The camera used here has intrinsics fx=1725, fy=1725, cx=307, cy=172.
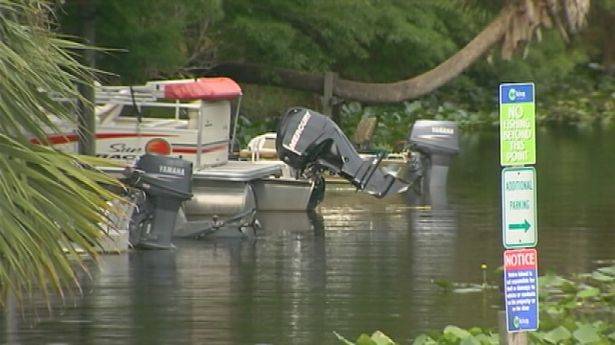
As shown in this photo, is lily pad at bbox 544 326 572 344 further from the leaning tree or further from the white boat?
the leaning tree

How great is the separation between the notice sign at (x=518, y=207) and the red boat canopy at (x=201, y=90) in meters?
15.0

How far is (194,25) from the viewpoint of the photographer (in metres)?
38.7

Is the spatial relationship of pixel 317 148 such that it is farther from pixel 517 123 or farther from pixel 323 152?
pixel 517 123

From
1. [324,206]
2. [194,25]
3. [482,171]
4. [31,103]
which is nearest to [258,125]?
[194,25]

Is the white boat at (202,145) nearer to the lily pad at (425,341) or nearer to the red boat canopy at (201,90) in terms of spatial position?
the red boat canopy at (201,90)

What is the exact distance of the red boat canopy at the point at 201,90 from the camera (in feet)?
78.6

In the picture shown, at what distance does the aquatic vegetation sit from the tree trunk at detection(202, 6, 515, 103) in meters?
20.4

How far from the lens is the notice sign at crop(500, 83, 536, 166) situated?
30.2 feet

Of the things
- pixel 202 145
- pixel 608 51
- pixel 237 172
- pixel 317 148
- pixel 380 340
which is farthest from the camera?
pixel 608 51

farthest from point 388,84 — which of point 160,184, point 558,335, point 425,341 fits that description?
point 558,335

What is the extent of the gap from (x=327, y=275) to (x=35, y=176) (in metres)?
10.5

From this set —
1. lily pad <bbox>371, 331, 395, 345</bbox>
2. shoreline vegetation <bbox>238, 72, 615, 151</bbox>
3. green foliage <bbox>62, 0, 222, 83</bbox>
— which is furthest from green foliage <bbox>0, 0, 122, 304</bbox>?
shoreline vegetation <bbox>238, 72, 615, 151</bbox>

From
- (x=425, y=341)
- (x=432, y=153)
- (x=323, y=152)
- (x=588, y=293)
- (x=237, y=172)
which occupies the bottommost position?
(x=425, y=341)

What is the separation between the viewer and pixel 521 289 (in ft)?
29.6
